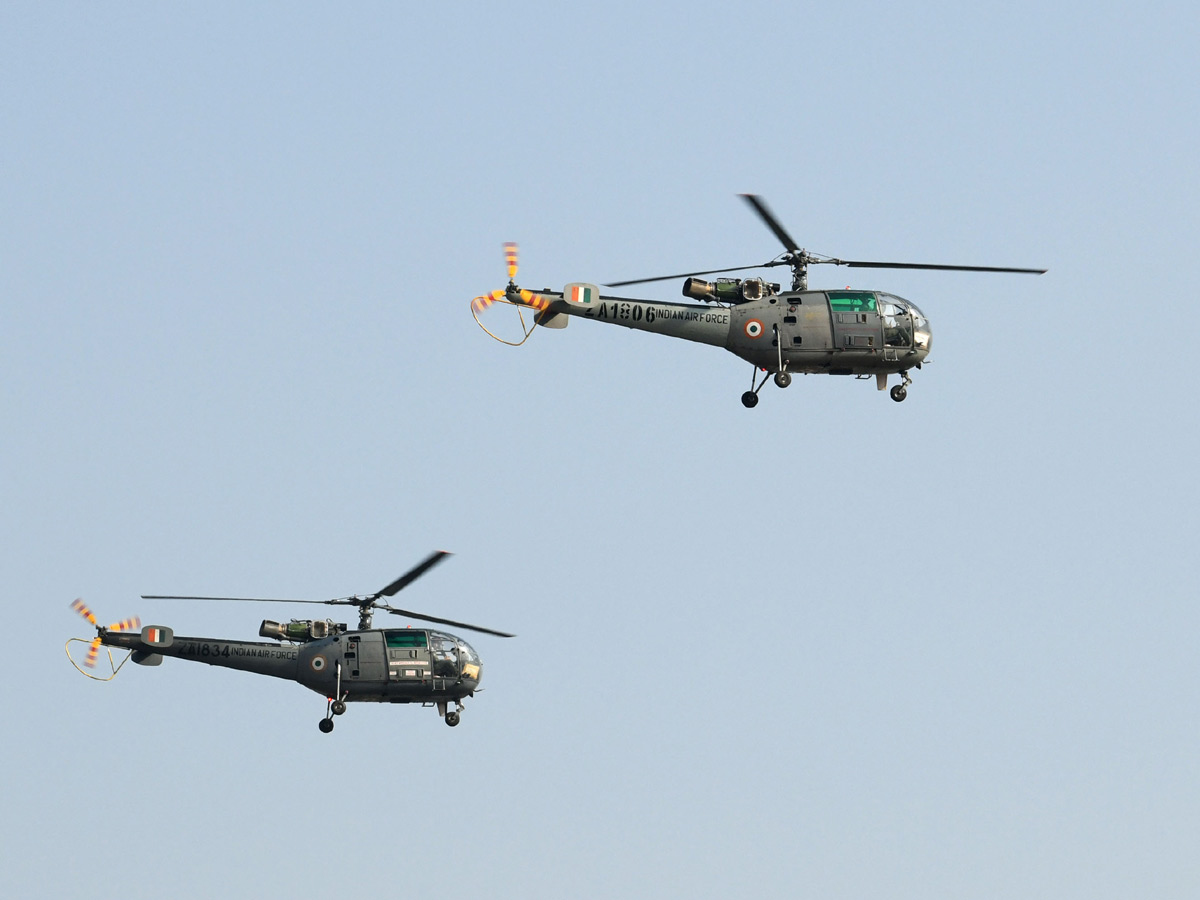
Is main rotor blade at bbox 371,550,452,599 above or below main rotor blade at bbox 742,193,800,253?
below

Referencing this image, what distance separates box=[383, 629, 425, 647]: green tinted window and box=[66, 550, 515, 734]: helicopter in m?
0.04

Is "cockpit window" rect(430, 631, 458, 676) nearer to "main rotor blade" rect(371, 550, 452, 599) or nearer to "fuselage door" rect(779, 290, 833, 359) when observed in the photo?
"main rotor blade" rect(371, 550, 452, 599)

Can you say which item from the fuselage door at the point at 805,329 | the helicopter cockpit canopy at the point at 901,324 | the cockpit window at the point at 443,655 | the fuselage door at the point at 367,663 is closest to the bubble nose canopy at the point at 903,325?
the helicopter cockpit canopy at the point at 901,324

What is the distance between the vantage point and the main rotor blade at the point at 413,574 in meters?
94.8

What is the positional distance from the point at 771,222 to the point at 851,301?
4962mm

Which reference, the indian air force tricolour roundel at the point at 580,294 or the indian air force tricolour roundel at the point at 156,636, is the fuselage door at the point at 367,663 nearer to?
the indian air force tricolour roundel at the point at 156,636

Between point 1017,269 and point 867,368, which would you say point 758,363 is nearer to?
point 867,368

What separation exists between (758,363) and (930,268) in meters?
7.53

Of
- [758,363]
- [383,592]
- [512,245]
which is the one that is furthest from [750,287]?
[383,592]

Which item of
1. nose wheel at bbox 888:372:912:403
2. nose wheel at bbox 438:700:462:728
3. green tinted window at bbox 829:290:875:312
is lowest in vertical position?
nose wheel at bbox 438:700:462:728

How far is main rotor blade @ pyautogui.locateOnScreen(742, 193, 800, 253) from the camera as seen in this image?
83.1 m

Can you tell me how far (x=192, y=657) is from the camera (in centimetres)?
9819

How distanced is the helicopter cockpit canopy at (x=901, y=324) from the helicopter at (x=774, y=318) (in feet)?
0.13

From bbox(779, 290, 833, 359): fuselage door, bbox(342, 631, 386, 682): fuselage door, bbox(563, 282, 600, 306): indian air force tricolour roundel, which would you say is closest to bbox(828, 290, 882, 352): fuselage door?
bbox(779, 290, 833, 359): fuselage door
